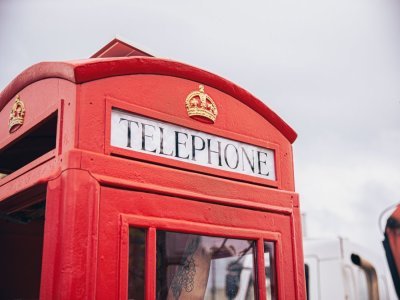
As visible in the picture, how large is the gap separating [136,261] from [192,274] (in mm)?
523

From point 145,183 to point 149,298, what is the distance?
420 millimetres

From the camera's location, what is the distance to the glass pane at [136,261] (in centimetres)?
179

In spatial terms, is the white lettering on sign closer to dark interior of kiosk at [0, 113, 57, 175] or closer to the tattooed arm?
the tattooed arm

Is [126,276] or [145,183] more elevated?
[145,183]

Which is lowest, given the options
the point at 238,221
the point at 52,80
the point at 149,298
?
the point at 149,298

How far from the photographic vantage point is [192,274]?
2260 millimetres

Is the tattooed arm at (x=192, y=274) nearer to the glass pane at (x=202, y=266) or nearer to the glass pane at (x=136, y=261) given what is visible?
the glass pane at (x=202, y=266)

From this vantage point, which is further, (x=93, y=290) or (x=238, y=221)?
(x=238, y=221)

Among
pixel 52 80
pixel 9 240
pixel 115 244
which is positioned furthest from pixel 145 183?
pixel 9 240

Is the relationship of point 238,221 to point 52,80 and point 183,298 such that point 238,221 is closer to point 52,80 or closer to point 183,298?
point 183,298

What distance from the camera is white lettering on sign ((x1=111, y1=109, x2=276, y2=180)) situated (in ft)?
6.13

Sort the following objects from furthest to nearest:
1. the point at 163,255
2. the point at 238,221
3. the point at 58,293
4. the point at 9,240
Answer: the point at 9,240, the point at 238,221, the point at 163,255, the point at 58,293

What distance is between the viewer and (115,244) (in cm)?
172

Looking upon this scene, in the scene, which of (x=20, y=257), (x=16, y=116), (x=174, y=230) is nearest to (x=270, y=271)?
(x=174, y=230)
